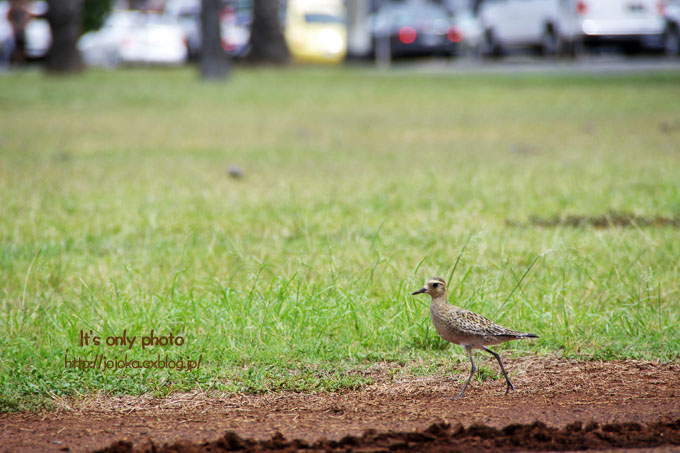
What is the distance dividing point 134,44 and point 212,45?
1226 centimetres

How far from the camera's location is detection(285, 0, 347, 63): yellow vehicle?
29984mm

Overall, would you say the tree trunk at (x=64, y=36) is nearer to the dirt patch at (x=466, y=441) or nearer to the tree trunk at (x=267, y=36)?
the tree trunk at (x=267, y=36)

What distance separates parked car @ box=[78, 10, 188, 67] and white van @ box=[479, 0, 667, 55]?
11924mm

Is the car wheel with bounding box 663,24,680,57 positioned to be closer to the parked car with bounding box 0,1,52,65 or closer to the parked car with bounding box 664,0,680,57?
the parked car with bounding box 664,0,680,57

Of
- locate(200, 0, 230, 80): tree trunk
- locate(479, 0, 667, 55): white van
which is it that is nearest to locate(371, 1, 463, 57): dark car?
locate(479, 0, 667, 55): white van

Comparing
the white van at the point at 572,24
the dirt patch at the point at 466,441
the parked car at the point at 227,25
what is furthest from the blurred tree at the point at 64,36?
the dirt patch at the point at 466,441

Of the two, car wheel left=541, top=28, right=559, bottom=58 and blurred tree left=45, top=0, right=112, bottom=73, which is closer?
blurred tree left=45, top=0, right=112, bottom=73

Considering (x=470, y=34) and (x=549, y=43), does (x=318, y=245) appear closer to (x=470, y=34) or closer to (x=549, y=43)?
(x=549, y=43)

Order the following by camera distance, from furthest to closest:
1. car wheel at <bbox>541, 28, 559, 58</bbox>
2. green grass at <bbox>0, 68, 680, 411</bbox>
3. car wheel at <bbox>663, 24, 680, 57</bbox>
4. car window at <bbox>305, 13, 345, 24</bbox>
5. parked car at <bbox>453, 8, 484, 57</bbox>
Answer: car window at <bbox>305, 13, 345, 24</bbox> < parked car at <bbox>453, 8, 484, 57</bbox> < car wheel at <bbox>541, 28, 559, 58</bbox> < car wheel at <bbox>663, 24, 680, 57</bbox> < green grass at <bbox>0, 68, 680, 411</bbox>

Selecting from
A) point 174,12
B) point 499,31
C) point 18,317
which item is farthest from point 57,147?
point 174,12

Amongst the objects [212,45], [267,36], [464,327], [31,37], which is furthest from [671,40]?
[464,327]

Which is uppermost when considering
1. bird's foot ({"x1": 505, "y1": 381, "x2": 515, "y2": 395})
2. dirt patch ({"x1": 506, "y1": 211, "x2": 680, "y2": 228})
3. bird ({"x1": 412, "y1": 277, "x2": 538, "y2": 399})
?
bird ({"x1": 412, "y1": 277, "x2": 538, "y2": 399})

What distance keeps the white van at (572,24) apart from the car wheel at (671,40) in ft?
0.64

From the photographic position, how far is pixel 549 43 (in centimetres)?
2548
